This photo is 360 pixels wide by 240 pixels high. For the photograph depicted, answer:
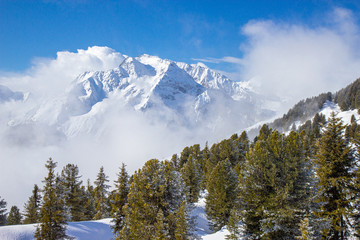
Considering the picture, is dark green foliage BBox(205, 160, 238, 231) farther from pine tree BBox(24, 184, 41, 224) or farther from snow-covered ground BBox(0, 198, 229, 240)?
pine tree BBox(24, 184, 41, 224)

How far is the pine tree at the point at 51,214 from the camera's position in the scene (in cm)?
1884

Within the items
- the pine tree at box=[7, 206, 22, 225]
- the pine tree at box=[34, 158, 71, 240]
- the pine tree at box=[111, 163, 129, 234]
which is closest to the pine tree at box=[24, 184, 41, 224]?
the pine tree at box=[7, 206, 22, 225]

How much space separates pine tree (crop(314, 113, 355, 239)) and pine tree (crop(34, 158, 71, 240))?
19708 millimetres

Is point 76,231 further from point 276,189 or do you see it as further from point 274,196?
point 276,189

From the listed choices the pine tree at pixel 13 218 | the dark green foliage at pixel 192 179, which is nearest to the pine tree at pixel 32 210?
the pine tree at pixel 13 218

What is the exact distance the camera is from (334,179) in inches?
601

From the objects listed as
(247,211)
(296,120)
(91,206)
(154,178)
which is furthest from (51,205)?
(296,120)

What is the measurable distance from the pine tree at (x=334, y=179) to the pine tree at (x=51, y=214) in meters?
19.7

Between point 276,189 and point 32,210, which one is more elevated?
point 276,189

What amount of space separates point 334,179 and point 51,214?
21093mm

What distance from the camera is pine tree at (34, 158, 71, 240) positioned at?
18.8m

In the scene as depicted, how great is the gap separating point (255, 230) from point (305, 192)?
16.8 ft

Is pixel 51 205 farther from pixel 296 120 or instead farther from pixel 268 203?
pixel 296 120

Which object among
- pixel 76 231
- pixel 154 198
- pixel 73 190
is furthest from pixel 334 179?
pixel 73 190
